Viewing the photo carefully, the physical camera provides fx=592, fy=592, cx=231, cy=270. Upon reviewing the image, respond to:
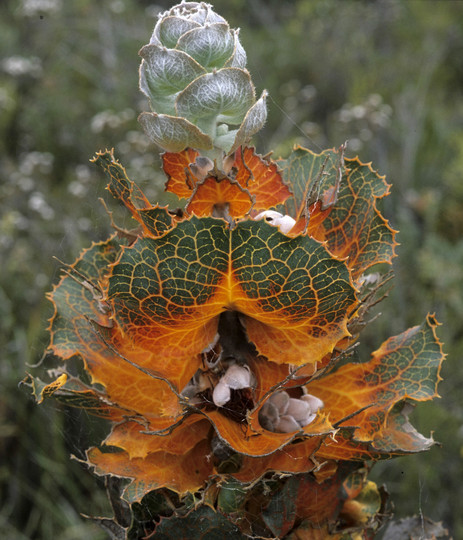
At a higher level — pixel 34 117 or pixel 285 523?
pixel 285 523

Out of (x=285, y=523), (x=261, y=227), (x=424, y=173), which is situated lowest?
(x=424, y=173)

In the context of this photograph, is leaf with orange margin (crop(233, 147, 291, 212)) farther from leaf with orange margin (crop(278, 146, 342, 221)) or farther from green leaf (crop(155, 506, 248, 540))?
green leaf (crop(155, 506, 248, 540))

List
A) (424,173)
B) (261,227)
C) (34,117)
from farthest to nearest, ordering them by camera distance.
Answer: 1. (34,117)
2. (424,173)
3. (261,227)

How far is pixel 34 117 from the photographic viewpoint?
4.45 m

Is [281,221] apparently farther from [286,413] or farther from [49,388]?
[49,388]

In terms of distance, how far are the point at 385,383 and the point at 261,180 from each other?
36cm

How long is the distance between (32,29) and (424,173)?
3.73 meters

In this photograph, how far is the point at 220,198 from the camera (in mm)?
763

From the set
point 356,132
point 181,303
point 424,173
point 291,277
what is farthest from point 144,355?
point 424,173

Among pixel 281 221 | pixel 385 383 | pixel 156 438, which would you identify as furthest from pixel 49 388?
pixel 385 383

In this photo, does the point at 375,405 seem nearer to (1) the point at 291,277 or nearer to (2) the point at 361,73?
(1) the point at 291,277

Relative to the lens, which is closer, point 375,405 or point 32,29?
point 375,405

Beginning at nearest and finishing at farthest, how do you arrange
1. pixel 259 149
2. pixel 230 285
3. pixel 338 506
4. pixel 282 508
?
pixel 230 285
pixel 282 508
pixel 338 506
pixel 259 149

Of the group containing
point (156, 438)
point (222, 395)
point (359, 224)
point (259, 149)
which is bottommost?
point (259, 149)
